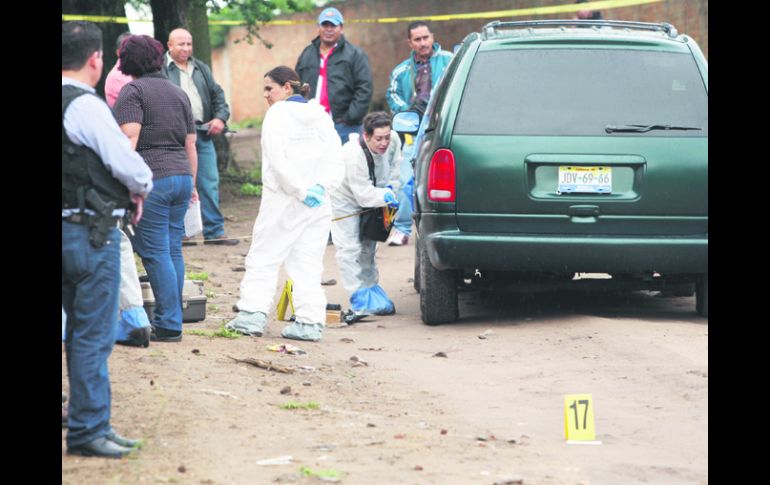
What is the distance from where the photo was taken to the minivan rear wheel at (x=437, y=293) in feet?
31.4

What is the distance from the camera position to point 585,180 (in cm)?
892

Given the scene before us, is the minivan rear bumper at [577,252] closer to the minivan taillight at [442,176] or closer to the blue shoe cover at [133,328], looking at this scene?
the minivan taillight at [442,176]

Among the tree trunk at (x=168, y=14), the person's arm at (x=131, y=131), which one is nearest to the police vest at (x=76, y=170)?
the person's arm at (x=131, y=131)

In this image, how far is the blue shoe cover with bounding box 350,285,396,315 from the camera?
10547 millimetres

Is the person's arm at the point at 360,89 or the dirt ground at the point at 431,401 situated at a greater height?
the person's arm at the point at 360,89

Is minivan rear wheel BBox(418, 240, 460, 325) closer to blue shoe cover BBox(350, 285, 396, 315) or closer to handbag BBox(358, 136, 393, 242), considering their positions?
handbag BBox(358, 136, 393, 242)

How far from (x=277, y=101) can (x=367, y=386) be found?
2207mm

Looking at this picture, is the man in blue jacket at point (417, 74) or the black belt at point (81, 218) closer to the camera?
the black belt at point (81, 218)

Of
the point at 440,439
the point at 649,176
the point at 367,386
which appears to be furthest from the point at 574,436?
the point at 649,176

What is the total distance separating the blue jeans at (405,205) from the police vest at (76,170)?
7311mm

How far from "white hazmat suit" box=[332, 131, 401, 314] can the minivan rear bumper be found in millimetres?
1495

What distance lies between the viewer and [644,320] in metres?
9.55

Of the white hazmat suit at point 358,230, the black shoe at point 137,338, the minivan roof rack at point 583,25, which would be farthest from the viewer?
the white hazmat suit at point 358,230
